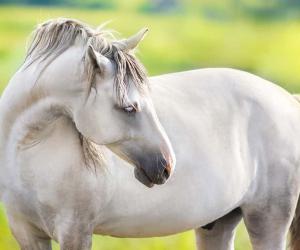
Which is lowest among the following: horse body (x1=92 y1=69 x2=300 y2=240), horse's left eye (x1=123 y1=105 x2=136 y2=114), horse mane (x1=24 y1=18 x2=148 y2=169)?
horse body (x1=92 y1=69 x2=300 y2=240)

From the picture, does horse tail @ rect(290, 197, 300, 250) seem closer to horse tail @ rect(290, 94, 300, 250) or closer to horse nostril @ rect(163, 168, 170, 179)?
horse tail @ rect(290, 94, 300, 250)

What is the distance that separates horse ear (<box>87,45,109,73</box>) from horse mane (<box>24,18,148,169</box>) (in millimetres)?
16

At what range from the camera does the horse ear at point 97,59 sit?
9.90 ft

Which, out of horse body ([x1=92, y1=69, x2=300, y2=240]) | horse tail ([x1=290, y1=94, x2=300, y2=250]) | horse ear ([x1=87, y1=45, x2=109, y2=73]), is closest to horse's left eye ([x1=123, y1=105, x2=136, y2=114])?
horse ear ([x1=87, y1=45, x2=109, y2=73])

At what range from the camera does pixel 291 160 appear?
12.4ft

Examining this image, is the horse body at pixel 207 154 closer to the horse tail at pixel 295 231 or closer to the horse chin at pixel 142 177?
the horse chin at pixel 142 177

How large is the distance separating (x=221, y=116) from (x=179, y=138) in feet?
0.82

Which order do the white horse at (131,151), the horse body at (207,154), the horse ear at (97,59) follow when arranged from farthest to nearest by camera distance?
1. the horse body at (207,154)
2. the white horse at (131,151)
3. the horse ear at (97,59)

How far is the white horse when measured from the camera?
10.2 feet

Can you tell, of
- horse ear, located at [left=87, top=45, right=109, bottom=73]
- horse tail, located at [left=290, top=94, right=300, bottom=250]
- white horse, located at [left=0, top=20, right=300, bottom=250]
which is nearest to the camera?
horse ear, located at [left=87, top=45, right=109, bottom=73]

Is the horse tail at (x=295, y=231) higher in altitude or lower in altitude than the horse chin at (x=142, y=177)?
lower

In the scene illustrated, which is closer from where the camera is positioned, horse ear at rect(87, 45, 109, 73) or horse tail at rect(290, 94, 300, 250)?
horse ear at rect(87, 45, 109, 73)

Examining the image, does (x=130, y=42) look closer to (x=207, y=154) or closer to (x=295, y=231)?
(x=207, y=154)

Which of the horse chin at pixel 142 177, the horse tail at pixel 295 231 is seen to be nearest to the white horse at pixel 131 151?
the horse chin at pixel 142 177
